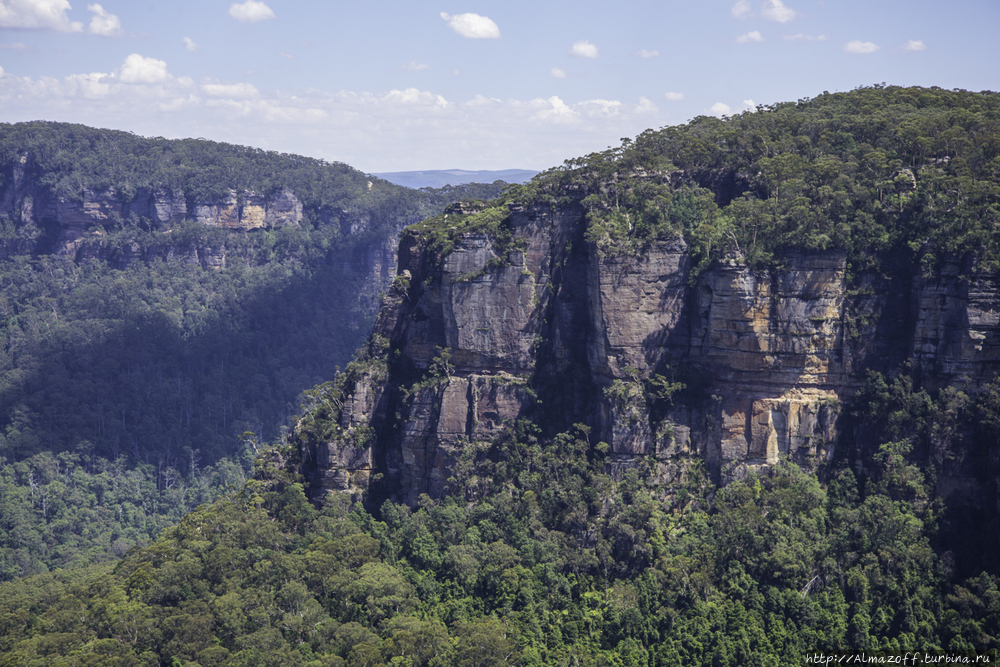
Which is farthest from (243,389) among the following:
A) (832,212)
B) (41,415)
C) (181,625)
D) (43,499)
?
(832,212)

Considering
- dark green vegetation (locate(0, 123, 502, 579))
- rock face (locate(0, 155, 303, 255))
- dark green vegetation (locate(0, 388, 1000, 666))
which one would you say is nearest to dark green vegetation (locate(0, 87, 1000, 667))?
dark green vegetation (locate(0, 388, 1000, 666))

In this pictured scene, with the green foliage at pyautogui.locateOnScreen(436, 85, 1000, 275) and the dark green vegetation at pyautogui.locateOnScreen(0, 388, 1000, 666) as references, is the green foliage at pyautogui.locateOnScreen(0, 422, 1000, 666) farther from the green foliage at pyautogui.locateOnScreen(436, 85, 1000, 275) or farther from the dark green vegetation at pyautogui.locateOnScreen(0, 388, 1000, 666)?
the green foliage at pyautogui.locateOnScreen(436, 85, 1000, 275)

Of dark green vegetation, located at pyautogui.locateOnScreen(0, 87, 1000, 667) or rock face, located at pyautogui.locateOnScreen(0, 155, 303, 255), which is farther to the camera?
rock face, located at pyautogui.locateOnScreen(0, 155, 303, 255)

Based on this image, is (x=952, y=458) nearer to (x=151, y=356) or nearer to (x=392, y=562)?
(x=392, y=562)

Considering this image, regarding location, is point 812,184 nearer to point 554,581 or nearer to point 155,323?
point 554,581

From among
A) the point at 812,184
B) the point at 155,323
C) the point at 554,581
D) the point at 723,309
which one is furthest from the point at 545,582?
A: the point at 155,323
